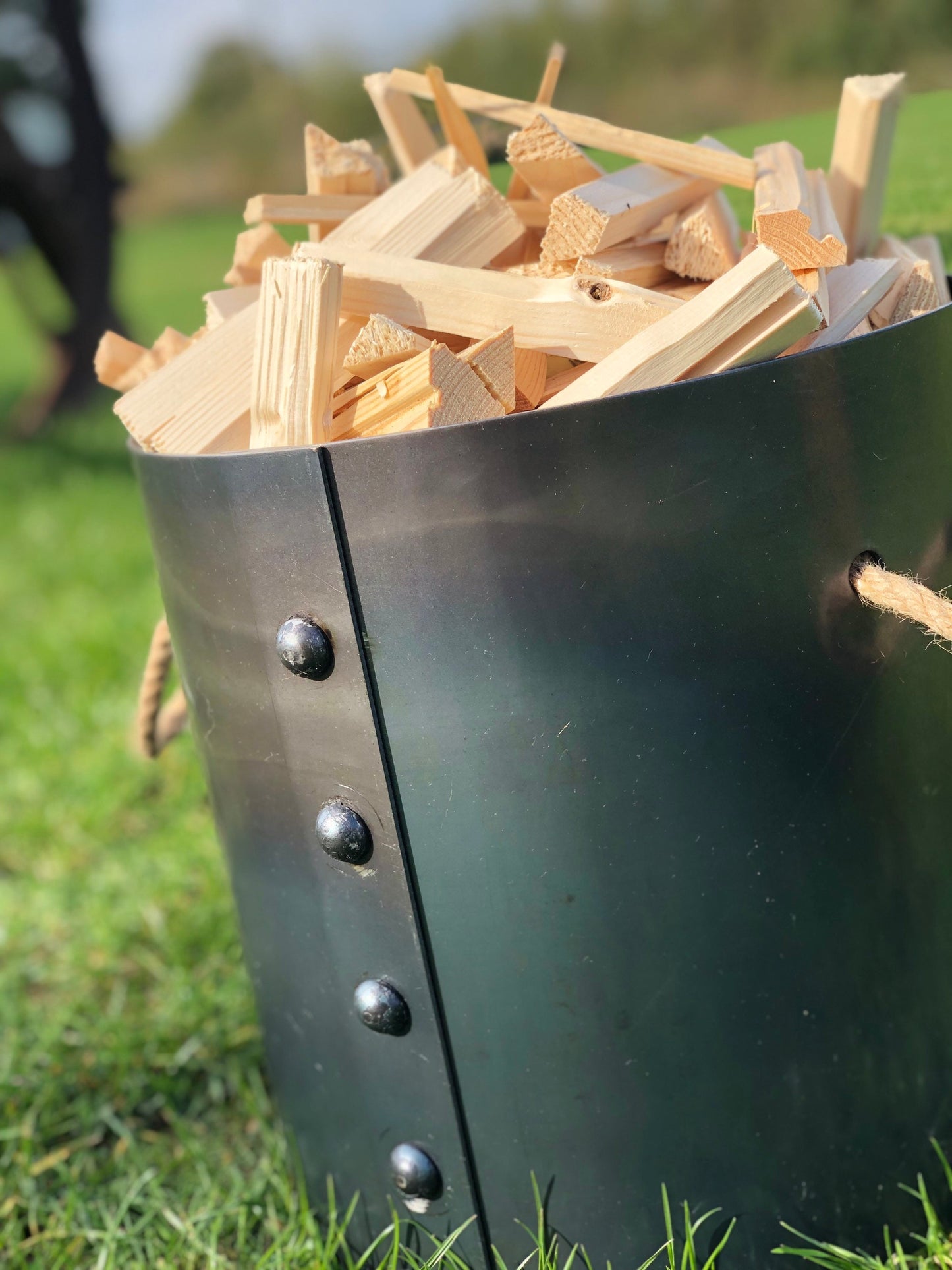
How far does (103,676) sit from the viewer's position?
12.3 feet

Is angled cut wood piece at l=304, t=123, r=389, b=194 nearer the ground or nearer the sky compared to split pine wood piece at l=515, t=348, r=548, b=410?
nearer the sky

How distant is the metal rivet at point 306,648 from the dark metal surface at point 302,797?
0.04 feet

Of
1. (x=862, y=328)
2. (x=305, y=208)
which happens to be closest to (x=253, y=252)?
(x=305, y=208)

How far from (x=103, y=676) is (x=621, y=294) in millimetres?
2919

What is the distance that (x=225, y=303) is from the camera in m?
1.48

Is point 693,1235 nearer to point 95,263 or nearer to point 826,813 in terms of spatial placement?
point 826,813

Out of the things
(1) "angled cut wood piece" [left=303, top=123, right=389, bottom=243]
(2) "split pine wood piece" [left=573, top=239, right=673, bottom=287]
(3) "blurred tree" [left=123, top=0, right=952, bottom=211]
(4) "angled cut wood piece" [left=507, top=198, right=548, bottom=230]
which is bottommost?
(2) "split pine wood piece" [left=573, top=239, right=673, bottom=287]

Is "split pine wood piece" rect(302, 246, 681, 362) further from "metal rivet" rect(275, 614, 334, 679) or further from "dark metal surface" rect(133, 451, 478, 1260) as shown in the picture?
"metal rivet" rect(275, 614, 334, 679)

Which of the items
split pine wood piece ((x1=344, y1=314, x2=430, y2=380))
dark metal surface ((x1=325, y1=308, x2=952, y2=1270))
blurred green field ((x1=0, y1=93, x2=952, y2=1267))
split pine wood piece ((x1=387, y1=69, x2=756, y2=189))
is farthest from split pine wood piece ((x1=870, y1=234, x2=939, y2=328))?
split pine wood piece ((x1=344, y1=314, x2=430, y2=380))

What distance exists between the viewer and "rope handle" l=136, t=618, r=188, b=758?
1.71 meters

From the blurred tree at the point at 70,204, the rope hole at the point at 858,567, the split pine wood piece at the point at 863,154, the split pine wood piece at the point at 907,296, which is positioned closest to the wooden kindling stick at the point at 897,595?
the rope hole at the point at 858,567

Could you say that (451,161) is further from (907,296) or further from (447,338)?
(907,296)

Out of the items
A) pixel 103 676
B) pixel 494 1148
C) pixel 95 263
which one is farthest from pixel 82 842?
pixel 95 263

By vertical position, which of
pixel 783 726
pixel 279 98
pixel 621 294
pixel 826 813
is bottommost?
pixel 826 813
